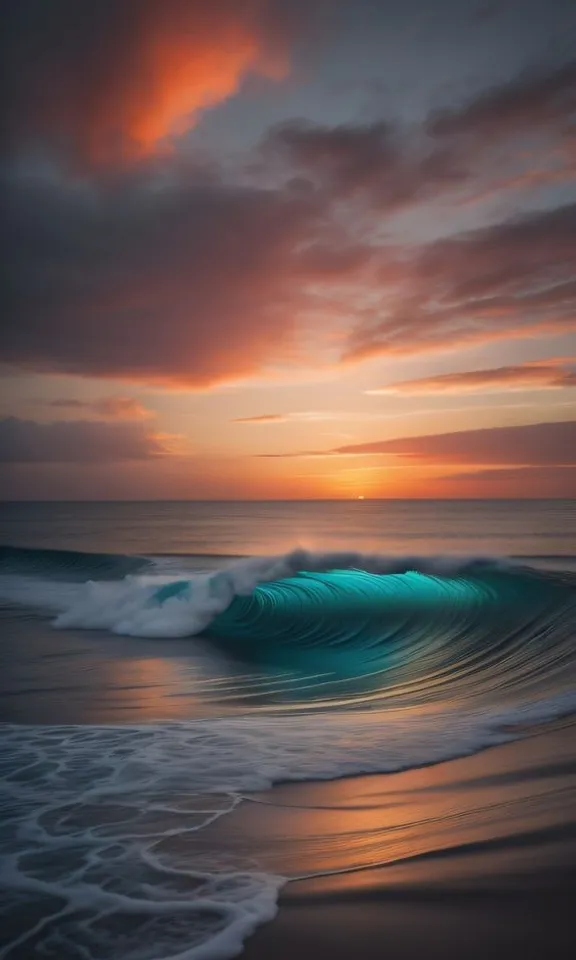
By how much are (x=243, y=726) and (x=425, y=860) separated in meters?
2.67

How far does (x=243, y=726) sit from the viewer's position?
5.02m

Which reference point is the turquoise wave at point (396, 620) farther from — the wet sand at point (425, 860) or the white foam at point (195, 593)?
the wet sand at point (425, 860)

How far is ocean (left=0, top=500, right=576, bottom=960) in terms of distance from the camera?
2.49 metres

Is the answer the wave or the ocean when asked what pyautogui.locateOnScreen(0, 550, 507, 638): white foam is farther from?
the wave

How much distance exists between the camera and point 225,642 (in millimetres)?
10328

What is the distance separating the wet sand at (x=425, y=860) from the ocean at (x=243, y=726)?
24 millimetres

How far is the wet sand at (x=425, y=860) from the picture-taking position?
6.76ft

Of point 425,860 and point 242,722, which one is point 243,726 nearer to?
point 242,722

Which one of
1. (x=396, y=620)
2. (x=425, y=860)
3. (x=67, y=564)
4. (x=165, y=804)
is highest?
(x=425, y=860)

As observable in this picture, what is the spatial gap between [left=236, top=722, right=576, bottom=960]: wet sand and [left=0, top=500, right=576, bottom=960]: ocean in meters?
0.02

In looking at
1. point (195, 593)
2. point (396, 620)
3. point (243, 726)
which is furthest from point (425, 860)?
point (195, 593)

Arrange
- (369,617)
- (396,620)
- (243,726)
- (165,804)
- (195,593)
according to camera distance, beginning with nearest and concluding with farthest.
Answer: (165,804)
(243,726)
(396,620)
(369,617)
(195,593)

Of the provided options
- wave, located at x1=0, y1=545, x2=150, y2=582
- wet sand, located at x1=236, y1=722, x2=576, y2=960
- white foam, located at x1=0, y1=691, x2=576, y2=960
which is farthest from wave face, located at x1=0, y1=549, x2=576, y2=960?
wave, located at x1=0, y1=545, x2=150, y2=582

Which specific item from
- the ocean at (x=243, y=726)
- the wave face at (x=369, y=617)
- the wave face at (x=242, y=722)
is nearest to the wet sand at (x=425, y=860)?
the ocean at (x=243, y=726)
